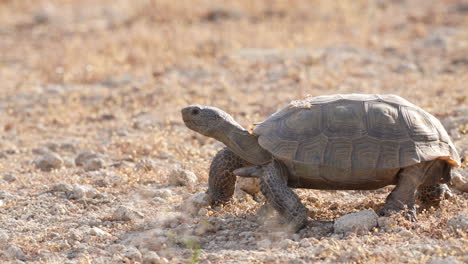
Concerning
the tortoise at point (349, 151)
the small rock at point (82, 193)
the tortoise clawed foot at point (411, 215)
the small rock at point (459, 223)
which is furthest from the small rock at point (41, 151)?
the small rock at point (459, 223)

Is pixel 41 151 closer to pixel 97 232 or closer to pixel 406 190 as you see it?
pixel 97 232

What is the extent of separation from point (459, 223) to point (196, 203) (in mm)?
2049

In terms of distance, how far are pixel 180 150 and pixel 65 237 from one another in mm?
2595

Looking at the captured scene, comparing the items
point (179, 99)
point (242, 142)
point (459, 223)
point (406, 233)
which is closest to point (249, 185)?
point (242, 142)

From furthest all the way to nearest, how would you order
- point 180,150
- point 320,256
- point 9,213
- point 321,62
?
point 321,62
point 180,150
point 9,213
point 320,256

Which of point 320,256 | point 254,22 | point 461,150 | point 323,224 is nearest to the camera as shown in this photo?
point 320,256

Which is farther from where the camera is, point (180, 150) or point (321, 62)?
point (321, 62)

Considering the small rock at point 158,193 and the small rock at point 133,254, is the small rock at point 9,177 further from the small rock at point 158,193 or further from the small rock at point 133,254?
the small rock at point 133,254

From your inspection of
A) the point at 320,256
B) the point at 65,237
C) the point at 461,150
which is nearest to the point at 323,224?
the point at 320,256

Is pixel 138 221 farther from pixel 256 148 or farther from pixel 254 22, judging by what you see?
pixel 254 22

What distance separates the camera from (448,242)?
4781 millimetres

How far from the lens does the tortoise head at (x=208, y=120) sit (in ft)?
18.4

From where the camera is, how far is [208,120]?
18.4 ft

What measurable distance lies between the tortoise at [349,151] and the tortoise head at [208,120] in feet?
0.81
